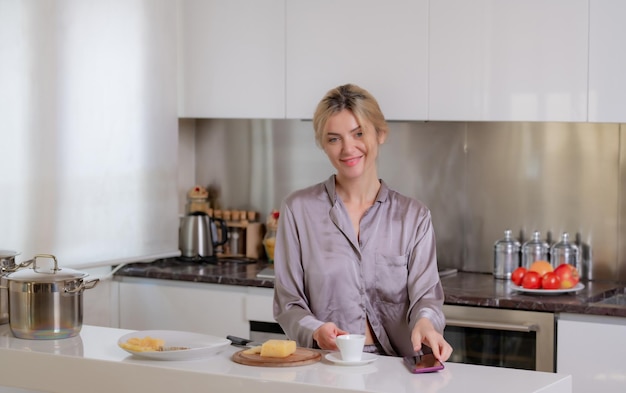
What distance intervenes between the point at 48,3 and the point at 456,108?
5.28 feet

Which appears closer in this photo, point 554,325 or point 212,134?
point 554,325

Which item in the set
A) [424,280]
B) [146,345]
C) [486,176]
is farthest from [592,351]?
[146,345]

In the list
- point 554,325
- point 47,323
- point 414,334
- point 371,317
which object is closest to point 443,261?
point 554,325

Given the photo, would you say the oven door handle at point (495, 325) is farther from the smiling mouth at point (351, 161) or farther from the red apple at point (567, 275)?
the smiling mouth at point (351, 161)

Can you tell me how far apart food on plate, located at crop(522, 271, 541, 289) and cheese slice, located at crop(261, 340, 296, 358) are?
149cm

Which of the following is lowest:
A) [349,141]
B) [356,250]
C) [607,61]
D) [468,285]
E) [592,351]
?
[592,351]

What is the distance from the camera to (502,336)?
11.3 feet

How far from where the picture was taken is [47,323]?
2.54 meters

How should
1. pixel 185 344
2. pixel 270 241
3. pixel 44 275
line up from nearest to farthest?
pixel 185 344 < pixel 44 275 < pixel 270 241

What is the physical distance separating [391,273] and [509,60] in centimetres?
124

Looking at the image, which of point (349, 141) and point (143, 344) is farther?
point (349, 141)

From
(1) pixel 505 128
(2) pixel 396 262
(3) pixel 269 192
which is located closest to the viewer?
(2) pixel 396 262

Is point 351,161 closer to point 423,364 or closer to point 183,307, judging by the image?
point 423,364

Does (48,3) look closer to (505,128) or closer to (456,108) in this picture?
(456,108)
